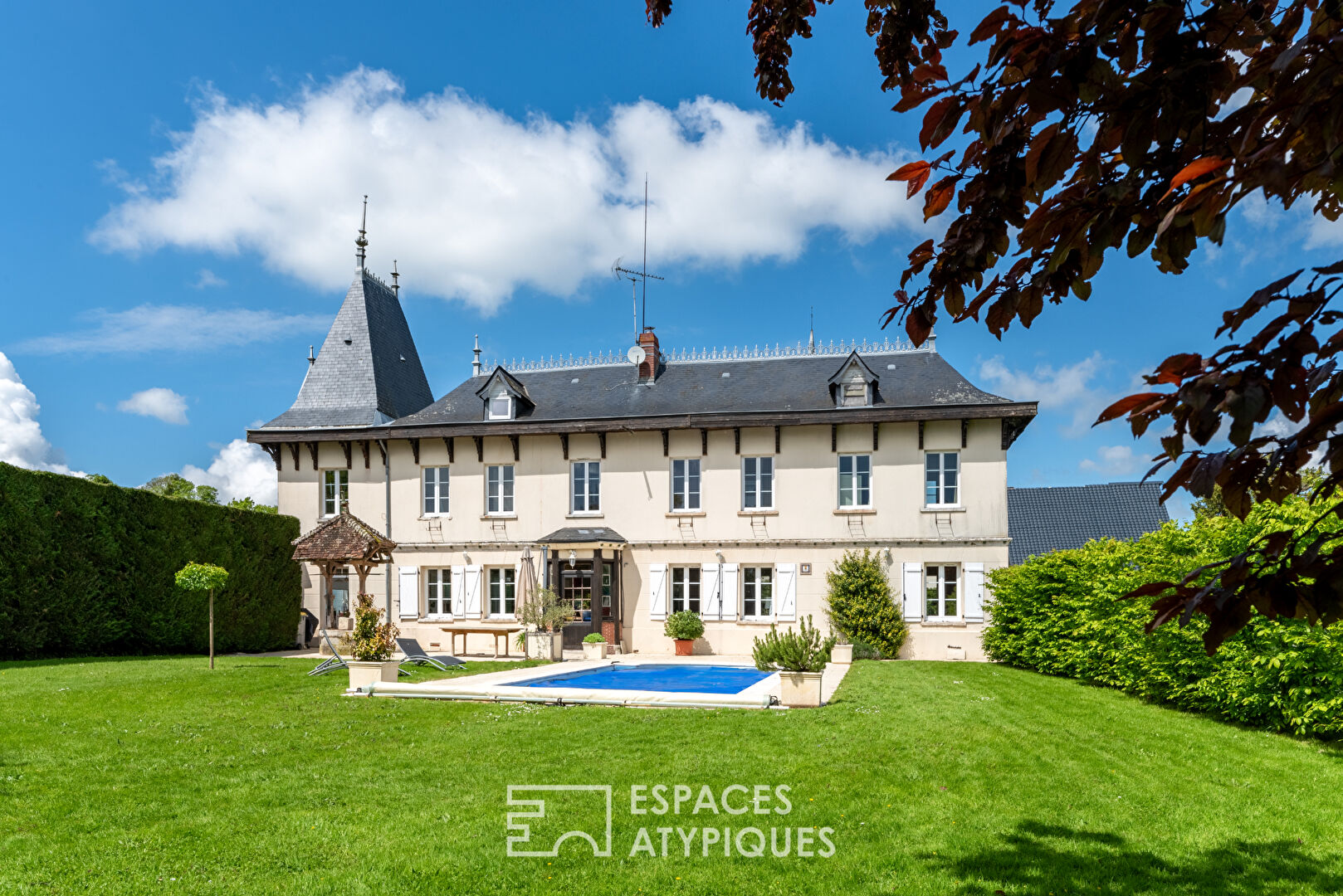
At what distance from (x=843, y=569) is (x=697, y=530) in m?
3.53

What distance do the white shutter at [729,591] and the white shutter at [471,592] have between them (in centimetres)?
596

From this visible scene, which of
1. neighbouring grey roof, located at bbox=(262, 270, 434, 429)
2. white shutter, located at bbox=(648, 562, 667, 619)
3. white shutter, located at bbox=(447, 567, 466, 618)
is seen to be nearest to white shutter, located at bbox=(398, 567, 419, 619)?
white shutter, located at bbox=(447, 567, 466, 618)

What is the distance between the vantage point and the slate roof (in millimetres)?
17078

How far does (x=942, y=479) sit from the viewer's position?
779 inches

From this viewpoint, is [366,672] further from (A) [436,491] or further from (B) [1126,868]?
(A) [436,491]

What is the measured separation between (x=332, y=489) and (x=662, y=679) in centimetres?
1164

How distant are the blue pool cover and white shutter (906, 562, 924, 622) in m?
4.40

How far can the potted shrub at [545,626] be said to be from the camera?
18.5 metres

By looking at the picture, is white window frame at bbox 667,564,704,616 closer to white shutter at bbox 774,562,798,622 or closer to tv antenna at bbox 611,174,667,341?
white shutter at bbox 774,562,798,622

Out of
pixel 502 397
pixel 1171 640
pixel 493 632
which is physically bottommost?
pixel 493 632

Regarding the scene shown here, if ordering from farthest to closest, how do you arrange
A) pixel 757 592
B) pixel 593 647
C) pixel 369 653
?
pixel 757 592 < pixel 593 647 < pixel 369 653

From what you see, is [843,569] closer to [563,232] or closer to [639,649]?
[639,649]

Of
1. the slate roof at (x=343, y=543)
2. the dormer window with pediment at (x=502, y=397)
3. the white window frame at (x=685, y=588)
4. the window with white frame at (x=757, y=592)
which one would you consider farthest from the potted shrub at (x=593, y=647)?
the dormer window with pediment at (x=502, y=397)
